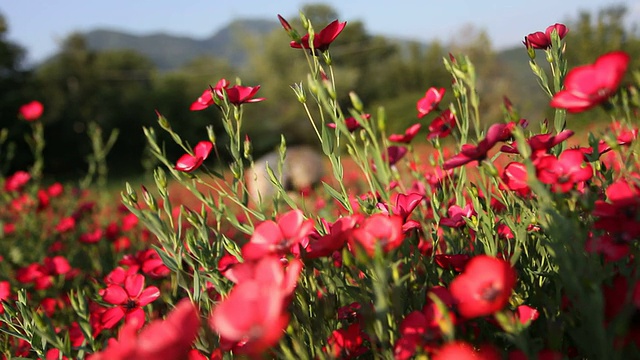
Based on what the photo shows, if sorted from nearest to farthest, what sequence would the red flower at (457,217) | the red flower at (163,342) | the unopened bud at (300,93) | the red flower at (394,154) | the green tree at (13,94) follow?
the red flower at (163,342), the red flower at (457,217), the unopened bud at (300,93), the red flower at (394,154), the green tree at (13,94)

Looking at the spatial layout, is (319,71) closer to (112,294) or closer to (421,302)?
(421,302)

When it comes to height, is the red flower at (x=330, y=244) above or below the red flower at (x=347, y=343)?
above

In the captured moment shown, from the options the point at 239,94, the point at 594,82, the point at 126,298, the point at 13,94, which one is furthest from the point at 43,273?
the point at 13,94

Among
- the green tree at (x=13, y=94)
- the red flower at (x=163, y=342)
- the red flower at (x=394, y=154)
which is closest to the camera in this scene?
the red flower at (x=163, y=342)

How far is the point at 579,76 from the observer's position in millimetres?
799

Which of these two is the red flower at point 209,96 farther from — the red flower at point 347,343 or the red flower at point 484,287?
the red flower at point 484,287

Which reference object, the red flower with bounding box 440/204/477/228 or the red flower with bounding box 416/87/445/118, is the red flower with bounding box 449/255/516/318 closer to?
the red flower with bounding box 440/204/477/228

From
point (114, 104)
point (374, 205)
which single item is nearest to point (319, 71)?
point (374, 205)

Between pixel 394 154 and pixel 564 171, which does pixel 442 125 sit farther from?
pixel 564 171

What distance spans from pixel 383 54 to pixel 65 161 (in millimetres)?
19007

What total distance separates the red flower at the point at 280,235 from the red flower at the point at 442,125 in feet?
2.03

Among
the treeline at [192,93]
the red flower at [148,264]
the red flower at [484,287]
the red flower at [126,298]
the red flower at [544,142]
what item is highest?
the red flower at [544,142]

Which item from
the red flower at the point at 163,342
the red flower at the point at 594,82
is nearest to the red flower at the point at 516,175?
the red flower at the point at 594,82

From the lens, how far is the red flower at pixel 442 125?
135 cm
